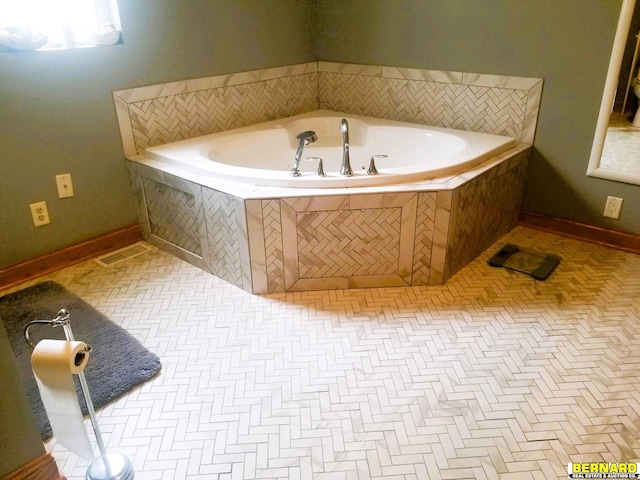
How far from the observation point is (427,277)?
2391 millimetres

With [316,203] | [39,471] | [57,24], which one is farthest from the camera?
[57,24]

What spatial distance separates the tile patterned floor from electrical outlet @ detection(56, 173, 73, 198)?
0.41 m

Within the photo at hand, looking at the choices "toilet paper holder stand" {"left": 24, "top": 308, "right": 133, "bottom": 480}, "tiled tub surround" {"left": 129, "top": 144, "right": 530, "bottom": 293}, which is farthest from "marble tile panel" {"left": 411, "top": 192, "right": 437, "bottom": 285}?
"toilet paper holder stand" {"left": 24, "top": 308, "right": 133, "bottom": 480}

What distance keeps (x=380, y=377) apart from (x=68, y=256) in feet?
5.79

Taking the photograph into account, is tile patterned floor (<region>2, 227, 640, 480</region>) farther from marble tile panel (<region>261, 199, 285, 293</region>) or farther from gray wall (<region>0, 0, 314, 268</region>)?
gray wall (<region>0, 0, 314, 268</region>)

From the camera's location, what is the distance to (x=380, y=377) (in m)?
1.81

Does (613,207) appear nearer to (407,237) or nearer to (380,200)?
(407,237)

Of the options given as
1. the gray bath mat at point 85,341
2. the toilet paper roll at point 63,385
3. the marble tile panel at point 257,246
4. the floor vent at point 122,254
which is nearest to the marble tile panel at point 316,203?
the marble tile panel at point 257,246

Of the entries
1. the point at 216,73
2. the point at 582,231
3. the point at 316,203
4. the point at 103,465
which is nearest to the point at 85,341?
the point at 103,465

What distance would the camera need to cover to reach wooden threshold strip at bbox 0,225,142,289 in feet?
8.07

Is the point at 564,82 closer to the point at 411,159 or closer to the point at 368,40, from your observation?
the point at 411,159

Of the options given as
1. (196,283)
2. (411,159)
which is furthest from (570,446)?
(411,159)

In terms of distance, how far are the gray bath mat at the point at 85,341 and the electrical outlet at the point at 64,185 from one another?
449 millimetres

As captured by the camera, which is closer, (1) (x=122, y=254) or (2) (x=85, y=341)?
(2) (x=85, y=341)
